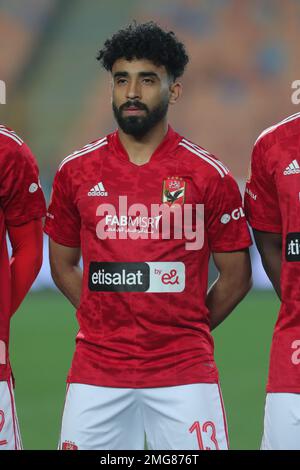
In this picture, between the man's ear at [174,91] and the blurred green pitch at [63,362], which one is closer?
the man's ear at [174,91]

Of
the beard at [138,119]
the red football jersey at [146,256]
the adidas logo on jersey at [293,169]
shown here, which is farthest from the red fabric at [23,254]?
the adidas logo on jersey at [293,169]

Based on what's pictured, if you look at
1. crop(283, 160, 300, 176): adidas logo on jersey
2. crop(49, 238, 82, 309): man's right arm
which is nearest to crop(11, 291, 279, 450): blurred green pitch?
crop(49, 238, 82, 309): man's right arm

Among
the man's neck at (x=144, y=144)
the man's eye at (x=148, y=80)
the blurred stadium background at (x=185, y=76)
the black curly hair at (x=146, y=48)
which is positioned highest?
the blurred stadium background at (x=185, y=76)

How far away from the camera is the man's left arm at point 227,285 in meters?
4.01

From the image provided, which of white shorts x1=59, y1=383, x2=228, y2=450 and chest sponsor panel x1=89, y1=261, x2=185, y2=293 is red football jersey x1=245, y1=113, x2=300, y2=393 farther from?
chest sponsor panel x1=89, y1=261, x2=185, y2=293

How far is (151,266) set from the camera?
3.76 meters

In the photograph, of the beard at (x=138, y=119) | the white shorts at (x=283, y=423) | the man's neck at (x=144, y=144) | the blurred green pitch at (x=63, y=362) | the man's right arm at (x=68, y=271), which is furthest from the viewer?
the blurred green pitch at (x=63, y=362)

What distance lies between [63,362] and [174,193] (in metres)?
5.23

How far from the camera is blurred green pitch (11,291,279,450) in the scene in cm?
660

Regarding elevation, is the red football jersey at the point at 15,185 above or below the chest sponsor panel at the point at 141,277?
above

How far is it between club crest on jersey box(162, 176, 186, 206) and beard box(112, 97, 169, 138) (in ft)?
0.72

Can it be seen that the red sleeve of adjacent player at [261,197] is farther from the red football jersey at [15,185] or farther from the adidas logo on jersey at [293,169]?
the red football jersey at [15,185]

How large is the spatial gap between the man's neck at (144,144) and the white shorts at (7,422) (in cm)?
95

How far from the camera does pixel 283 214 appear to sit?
12.4ft
